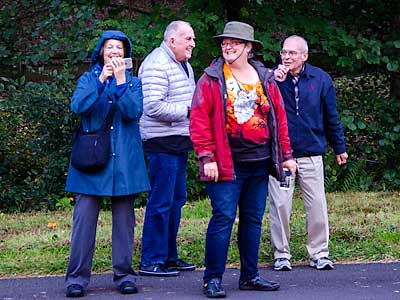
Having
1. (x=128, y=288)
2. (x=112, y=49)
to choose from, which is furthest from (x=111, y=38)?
(x=128, y=288)

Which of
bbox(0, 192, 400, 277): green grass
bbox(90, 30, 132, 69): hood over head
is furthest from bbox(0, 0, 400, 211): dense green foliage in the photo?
bbox(90, 30, 132, 69): hood over head

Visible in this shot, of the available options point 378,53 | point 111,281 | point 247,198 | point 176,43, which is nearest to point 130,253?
point 111,281

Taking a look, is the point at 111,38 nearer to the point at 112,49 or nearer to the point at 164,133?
the point at 112,49

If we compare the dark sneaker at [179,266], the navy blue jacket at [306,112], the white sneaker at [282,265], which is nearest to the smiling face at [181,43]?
the navy blue jacket at [306,112]

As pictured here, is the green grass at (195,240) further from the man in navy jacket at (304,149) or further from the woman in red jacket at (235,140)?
the woman in red jacket at (235,140)

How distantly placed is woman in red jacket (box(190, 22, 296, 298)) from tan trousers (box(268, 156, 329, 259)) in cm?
83

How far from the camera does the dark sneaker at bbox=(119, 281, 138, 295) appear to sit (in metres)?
7.13

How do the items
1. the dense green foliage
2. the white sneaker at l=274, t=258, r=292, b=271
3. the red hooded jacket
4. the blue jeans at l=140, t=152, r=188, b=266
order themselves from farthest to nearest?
the dense green foliage < the white sneaker at l=274, t=258, r=292, b=271 < the blue jeans at l=140, t=152, r=188, b=266 < the red hooded jacket

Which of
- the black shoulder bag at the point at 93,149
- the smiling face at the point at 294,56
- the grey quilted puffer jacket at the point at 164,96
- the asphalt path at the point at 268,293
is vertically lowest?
the asphalt path at the point at 268,293

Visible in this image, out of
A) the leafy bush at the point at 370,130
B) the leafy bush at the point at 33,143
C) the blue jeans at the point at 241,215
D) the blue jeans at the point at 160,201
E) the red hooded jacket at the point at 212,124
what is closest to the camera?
the red hooded jacket at the point at 212,124

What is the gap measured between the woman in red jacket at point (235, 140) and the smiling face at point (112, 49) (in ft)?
2.01

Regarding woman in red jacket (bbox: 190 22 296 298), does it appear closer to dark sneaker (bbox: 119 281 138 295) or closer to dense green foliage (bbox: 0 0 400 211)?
dark sneaker (bbox: 119 281 138 295)

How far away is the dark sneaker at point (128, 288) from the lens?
7.13m

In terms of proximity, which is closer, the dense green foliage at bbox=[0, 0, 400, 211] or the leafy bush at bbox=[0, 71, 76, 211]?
the dense green foliage at bbox=[0, 0, 400, 211]
